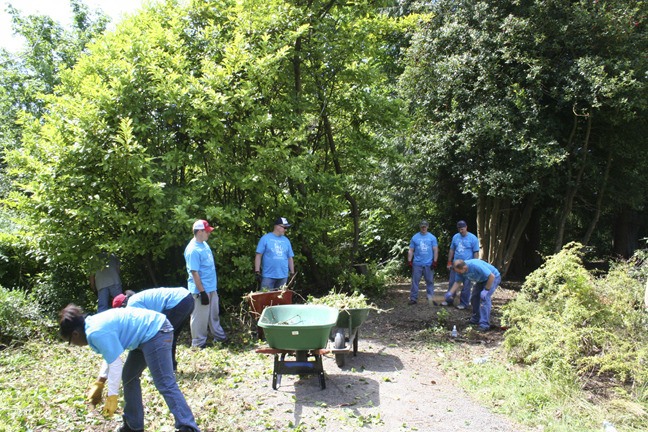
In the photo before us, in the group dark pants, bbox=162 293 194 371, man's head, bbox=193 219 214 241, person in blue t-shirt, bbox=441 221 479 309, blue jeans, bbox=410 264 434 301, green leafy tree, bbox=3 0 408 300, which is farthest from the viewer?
blue jeans, bbox=410 264 434 301

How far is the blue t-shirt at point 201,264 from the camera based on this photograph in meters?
7.44

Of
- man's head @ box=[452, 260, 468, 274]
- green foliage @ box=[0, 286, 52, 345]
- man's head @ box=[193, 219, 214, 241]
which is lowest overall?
green foliage @ box=[0, 286, 52, 345]

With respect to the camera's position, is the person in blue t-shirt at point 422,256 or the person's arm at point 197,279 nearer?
the person's arm at point 197,279

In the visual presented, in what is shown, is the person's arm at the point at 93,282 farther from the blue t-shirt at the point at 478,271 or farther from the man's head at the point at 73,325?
the blue t-shirt at the point at 478,271

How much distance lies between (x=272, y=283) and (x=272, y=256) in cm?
48

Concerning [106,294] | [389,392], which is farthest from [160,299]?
[106,294]

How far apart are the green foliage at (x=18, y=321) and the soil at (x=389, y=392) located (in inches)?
160

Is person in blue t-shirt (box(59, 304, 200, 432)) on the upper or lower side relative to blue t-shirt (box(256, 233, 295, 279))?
lower

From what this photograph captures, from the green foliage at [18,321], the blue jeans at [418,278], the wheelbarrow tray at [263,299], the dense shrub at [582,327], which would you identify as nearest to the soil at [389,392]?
the wheelbarrow tray at [263,299]

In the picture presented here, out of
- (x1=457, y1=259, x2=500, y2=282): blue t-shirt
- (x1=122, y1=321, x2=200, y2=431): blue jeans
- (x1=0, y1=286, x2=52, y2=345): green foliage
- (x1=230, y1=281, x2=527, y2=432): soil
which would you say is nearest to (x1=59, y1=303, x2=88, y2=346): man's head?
(x1=122, y1=321, x2=200, y2=431): blue jeans

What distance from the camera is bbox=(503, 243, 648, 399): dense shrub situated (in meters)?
6.03

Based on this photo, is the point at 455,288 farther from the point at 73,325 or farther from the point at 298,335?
the point at 73,325

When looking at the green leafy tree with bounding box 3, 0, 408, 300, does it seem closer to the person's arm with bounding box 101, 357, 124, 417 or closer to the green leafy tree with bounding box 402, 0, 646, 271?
the green leafy tree with bounding box 402, 0, 646, 271

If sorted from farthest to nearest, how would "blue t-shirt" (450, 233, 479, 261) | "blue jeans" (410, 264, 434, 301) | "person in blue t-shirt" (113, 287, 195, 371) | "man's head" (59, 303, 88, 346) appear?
"blue jeans" (410, 264, 434, 301) → "blue t-shirt" (450, 233, 479, 261) → "person in blue t-shirt" (113, 287, 195, 371) → "man's head" (59, 303, 88, 346)
